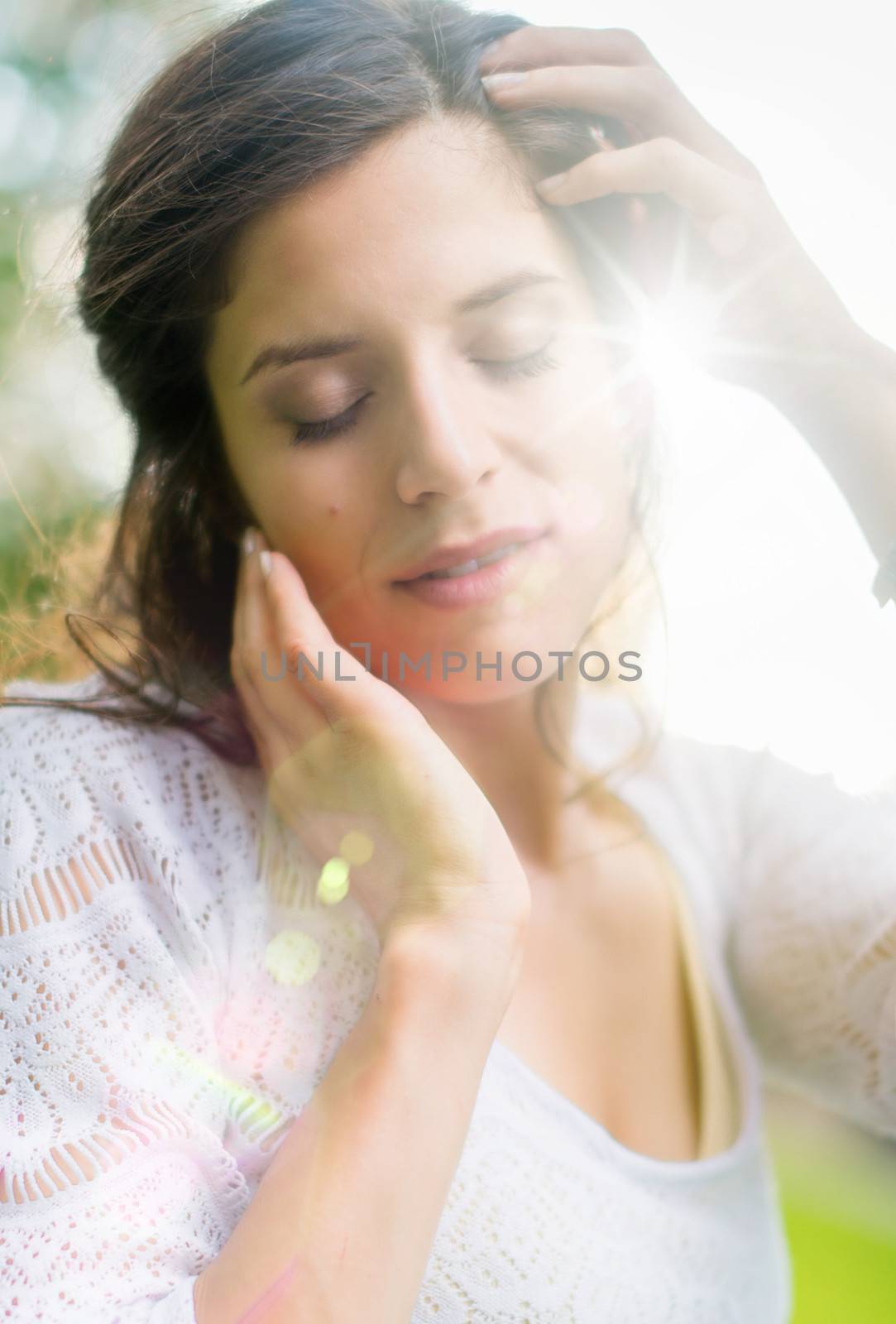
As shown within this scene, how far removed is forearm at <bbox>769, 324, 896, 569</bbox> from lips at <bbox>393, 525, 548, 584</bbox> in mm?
556

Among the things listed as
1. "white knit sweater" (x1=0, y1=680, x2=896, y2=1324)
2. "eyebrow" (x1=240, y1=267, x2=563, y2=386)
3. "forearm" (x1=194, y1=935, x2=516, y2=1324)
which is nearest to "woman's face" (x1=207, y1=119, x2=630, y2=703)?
"eyebrow" (x1=240, y1=267, x2=563, y2=386)

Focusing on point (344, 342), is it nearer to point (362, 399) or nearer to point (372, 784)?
point (362, 399)

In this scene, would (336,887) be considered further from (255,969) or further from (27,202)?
(27,202)

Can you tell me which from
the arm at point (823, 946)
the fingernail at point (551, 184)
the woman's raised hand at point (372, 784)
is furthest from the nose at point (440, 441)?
the arm at point (823, 946)

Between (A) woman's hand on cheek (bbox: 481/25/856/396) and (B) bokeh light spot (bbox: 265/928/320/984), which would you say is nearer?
(B) bokeh light spot (bbox: 265/928/320/984)

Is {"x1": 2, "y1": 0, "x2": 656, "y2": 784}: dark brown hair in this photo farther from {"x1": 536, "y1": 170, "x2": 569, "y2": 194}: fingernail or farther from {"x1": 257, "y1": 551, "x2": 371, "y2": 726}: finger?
{"x1": 257, "y1": 551, "x2": 371, "y2": 726}: finger

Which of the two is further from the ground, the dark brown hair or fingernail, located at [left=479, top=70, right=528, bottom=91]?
fingernail, located at [left=479, top=70, right=528, bottom=91]

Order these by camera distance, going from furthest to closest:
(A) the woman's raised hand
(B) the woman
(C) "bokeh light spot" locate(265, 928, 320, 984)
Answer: (C) "bokeh light spot" locate(265, 928, 320, 984), (A) the woman's raised hand, (B) the woman

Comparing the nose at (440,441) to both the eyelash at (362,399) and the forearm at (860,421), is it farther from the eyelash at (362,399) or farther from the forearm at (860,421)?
the forearm at (860,421)

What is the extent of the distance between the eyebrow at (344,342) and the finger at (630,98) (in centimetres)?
31

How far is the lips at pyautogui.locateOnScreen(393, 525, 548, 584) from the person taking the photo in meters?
1.21

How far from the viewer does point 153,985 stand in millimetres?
1051

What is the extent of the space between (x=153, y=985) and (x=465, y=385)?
0.79 m

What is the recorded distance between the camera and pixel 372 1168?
88 centimetres
